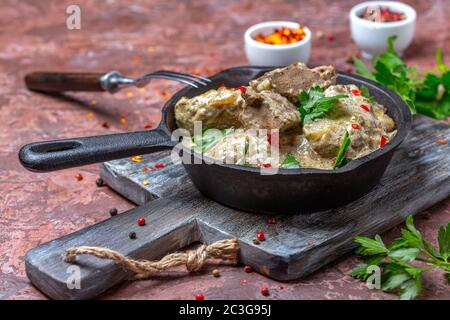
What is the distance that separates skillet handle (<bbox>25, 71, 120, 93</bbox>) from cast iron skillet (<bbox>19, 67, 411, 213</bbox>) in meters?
1.01

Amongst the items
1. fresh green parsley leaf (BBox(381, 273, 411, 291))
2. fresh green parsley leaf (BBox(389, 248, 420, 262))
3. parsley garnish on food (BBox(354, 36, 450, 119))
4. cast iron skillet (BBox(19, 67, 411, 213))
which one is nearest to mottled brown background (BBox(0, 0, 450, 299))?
fresh green parsley leaf (BBox(381, 273, 411, 291))

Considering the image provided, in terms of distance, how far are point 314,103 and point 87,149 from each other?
891mm

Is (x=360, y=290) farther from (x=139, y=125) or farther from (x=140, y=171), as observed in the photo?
(x=139, y=125)

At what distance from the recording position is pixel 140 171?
3.35 m

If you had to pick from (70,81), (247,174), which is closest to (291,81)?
(247,174)

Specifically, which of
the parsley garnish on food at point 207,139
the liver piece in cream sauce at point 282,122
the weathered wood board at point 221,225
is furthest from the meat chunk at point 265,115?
the weathered wood board at point 221,225

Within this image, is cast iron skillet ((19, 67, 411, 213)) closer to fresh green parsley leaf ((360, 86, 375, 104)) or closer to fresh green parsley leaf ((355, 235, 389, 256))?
fresh green parsley leaf ((355, 235, 389, 256))

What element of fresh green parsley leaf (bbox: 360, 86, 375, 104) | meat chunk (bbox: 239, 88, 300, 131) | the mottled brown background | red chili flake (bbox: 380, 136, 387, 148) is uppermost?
meat chunk (bbox: 239, 88, 300, 131)

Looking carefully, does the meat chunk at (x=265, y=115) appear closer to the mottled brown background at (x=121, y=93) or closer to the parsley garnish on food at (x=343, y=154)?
the parsley garnish on food at (x=343, y=154)

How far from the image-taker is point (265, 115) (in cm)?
300

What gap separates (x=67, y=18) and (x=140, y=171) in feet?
7.57

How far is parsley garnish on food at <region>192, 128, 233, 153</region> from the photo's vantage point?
121 inches

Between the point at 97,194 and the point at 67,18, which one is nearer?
the point at 97,194

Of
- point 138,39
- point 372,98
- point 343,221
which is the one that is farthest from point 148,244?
point 138,39
